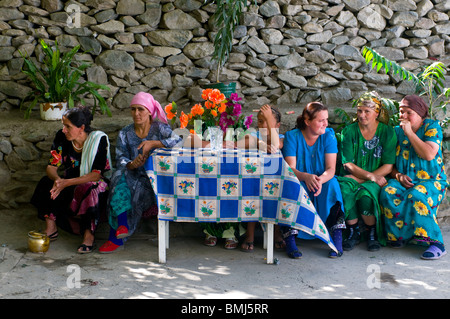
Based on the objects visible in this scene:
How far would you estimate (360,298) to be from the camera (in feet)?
11.0

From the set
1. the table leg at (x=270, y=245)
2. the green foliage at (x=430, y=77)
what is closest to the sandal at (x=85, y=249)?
the table leg at (x=270, y=245)

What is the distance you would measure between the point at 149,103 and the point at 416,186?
7.29 feet

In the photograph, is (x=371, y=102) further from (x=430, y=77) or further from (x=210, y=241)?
(x=210, y=241)

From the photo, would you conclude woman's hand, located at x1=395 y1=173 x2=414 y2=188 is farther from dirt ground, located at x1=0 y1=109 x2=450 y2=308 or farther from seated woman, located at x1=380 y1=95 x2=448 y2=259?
dirt ground, located at x1=0 y1=109 x2=450 y2=308

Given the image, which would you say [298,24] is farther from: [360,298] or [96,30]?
[360,298]

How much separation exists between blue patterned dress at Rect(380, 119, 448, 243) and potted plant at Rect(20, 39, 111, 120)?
9.10 ft

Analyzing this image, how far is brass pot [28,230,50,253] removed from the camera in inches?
161

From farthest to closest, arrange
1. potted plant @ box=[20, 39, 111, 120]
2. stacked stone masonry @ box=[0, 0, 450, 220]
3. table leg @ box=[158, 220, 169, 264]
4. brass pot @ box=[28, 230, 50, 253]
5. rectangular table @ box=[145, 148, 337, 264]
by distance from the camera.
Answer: stacked stone masonry @ box=[0, 0, 450, 220]
potted plant @ box=[20, 39, 111, 120]
brass pot @ box=[28, 230, 50, 253]
table leg @ box=[158, 220, 169, 264]
rectangular table @ box=[145, 148, 337, 264]

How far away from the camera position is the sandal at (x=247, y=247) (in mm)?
4254

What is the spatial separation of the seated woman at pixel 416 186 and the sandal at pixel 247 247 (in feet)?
3.57

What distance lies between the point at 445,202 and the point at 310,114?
5.27 feet

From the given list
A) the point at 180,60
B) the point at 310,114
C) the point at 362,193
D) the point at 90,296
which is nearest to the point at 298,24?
the point at 180,60

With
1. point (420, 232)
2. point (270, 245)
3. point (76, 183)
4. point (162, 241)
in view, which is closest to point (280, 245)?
point (270, 245)

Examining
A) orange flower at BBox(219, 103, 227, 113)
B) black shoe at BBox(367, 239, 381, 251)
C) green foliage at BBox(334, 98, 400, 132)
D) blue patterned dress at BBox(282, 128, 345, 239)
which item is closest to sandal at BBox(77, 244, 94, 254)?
orange flower at BBox(219, 103, 227, 113)
